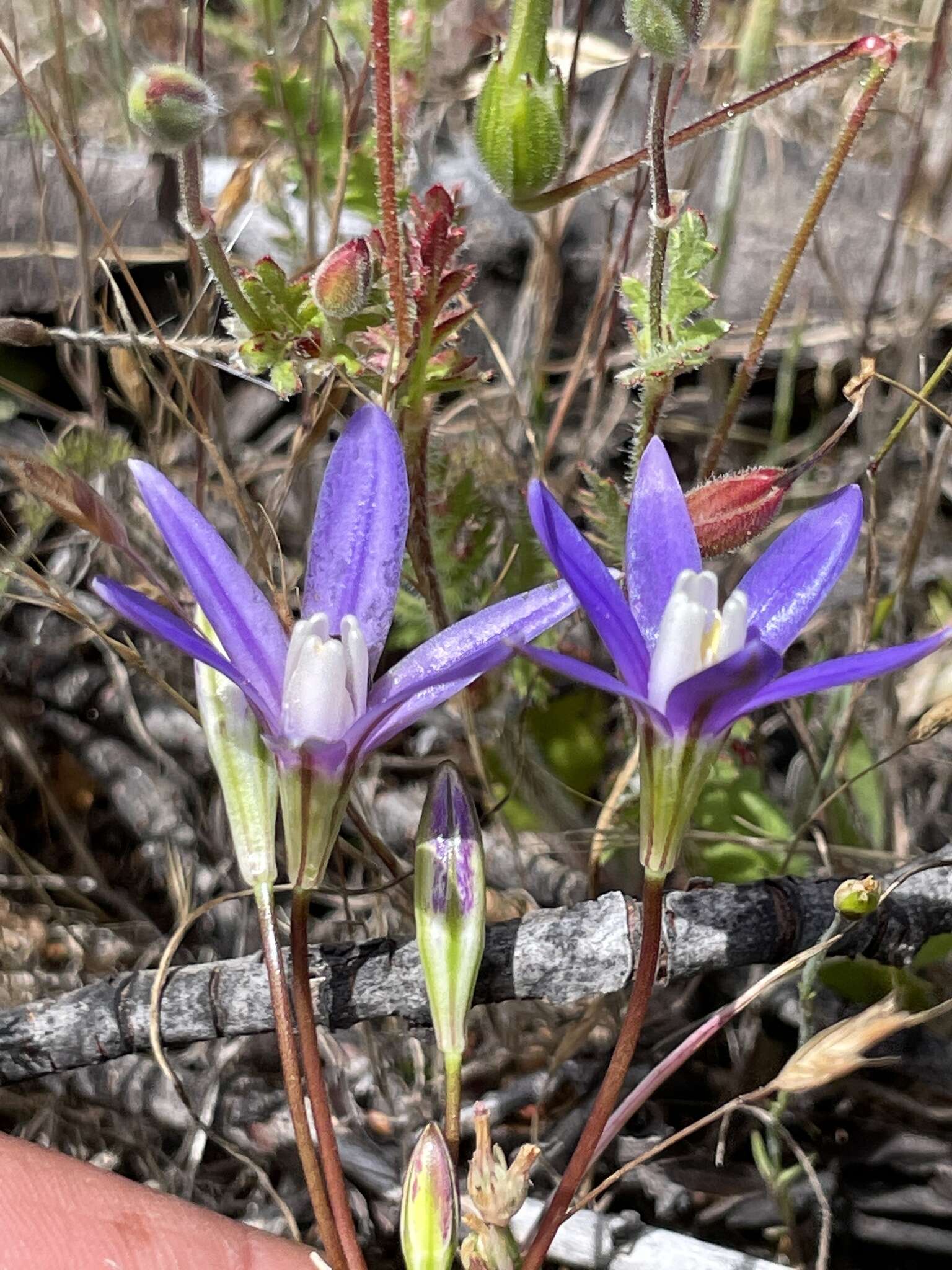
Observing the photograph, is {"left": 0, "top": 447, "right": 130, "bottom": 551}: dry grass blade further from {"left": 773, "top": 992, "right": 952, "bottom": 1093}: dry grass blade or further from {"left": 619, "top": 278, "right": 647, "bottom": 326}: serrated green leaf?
{"left": 773, "top": 992, "right": 952, "bottom": 1093}: dry grass blade

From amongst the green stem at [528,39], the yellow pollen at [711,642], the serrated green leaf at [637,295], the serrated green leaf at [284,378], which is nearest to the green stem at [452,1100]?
the yellow pollen at [711,642]

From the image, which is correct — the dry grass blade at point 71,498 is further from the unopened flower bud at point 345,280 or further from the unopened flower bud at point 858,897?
the unopened flower bud at point 858,897

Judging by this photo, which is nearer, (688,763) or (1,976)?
(688,763)

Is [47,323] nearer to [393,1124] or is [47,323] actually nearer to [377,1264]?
[393,1124]

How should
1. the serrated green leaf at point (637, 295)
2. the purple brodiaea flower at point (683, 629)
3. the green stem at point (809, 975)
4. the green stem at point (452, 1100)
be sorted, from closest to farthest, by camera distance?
1. the purple brodiaea flower at point (683, 629)
2. the green stem at point (452, 1100)
3. the green stem at point (809, 975)
4. the serrated green leaf at point (637, 295)

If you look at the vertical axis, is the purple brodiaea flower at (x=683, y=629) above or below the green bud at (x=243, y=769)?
above

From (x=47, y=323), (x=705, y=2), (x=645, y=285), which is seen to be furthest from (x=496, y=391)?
(x=705, y=2)

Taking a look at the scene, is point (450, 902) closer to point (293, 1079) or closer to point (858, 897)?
point (293, 1079)

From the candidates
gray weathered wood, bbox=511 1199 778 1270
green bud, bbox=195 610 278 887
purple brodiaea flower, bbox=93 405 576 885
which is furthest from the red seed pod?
gray weathered wood, bbox=511 1199 778 1270
